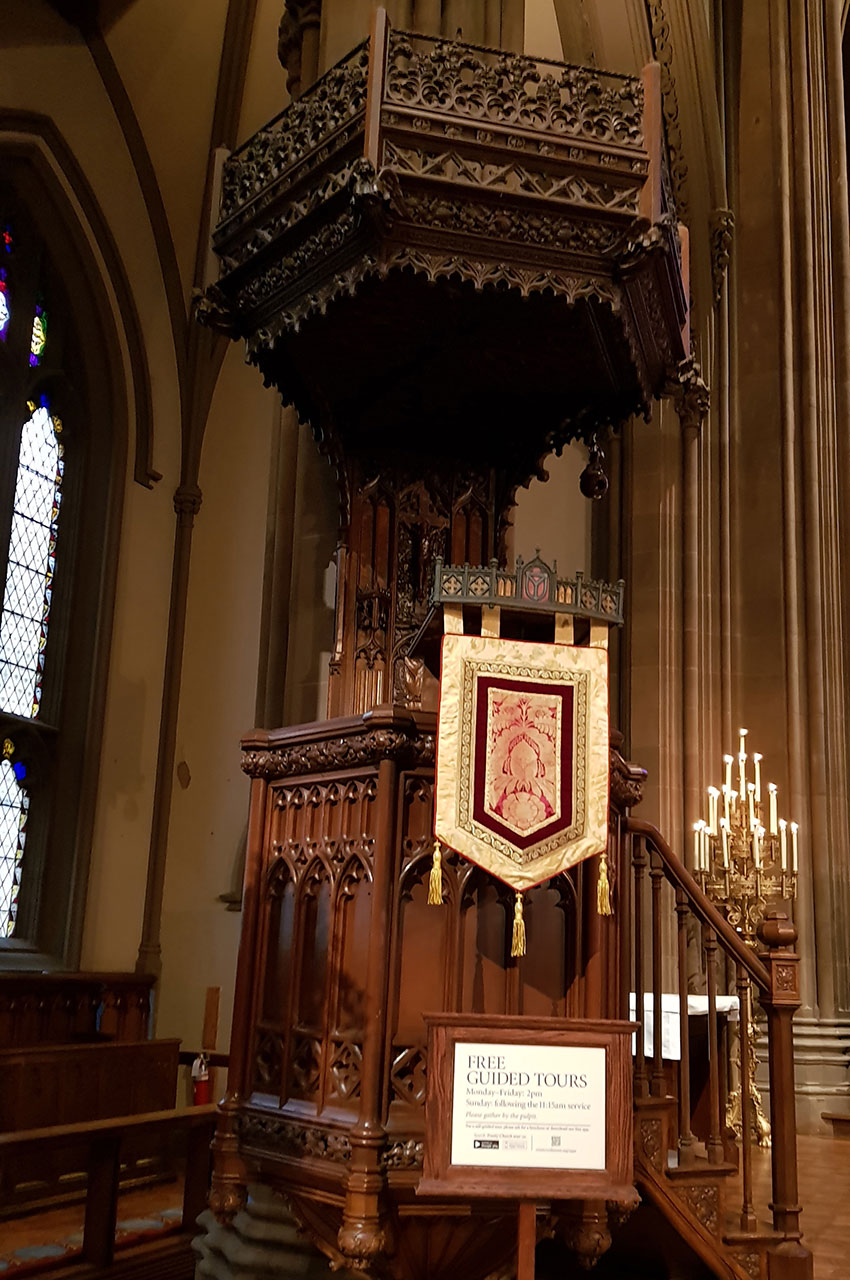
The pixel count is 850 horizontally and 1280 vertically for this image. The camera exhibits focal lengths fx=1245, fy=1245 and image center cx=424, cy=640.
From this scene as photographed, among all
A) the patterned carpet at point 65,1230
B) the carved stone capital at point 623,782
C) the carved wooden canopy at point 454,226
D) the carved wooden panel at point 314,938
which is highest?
the carved wooden canopy at point 454,226

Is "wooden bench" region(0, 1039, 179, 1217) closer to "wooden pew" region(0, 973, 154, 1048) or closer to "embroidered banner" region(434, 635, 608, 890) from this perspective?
"wooden pew" region(0, 973, 154, 1048)

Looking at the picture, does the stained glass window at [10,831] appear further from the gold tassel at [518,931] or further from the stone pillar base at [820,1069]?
the gold tassel at [518,931]

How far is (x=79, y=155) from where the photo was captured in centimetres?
916

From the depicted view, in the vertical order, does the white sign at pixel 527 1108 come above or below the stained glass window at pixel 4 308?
below

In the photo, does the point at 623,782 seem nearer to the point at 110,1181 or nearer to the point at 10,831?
the point at 110,1181

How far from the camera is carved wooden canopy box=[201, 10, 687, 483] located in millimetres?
4461

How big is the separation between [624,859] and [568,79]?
2.89 metres

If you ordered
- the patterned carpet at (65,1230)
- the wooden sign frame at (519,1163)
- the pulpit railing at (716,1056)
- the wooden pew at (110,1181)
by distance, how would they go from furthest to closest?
the patterned carpet at (65,1230) → the wooden pew at (110,1181) → the pulpit railing at (716,1056) → the wooden sign frame at (519,1163)

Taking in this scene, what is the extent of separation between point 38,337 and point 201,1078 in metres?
5.42

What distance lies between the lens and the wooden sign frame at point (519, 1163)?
305 cm

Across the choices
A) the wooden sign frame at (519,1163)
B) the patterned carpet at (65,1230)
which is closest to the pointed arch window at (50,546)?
the patterned carpet at (65,1230)

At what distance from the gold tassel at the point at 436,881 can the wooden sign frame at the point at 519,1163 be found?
0.50 metres

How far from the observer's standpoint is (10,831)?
28.7 feet

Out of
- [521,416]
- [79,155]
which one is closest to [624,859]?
[521,416]
